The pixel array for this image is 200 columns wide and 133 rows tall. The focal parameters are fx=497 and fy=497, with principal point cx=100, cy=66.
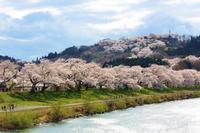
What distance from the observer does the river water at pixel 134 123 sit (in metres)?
55.1

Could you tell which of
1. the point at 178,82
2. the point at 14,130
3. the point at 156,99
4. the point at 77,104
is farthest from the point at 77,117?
the point at 178,82

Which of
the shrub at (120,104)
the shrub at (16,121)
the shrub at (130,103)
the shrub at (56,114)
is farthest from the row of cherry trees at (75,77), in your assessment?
the shrub at (16,121)

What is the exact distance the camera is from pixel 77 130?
→ 55.1m

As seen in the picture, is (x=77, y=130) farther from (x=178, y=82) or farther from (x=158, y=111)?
(x=178, y=82)

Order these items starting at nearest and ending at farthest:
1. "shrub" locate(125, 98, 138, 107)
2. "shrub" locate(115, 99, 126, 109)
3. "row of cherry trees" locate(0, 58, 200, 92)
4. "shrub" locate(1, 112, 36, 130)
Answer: "shrub" locate(1, 112, 36, 130)
"shrub" locate(115, 99, 126, 109)
"shrub" locate(125, 98, 138, 107)
"row of cherry trees" locate(0, 58, 200, 92)

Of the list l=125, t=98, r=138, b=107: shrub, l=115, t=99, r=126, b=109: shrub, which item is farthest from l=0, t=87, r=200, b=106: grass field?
l=115, t=99, r=126, b=109: shrub

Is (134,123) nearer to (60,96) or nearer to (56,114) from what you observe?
(56,114)

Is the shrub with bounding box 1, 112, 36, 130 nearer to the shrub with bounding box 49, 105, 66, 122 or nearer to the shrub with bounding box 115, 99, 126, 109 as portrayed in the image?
the shrub with bounding box 49, 105, 66, 122

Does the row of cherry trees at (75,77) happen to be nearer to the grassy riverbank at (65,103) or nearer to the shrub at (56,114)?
the grassy riverbank at (65,103)

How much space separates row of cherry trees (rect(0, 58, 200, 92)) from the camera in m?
87.7

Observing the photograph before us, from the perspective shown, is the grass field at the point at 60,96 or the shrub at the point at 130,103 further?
the shrub at the point at 130,103

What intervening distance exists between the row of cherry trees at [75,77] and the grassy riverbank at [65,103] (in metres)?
2.45

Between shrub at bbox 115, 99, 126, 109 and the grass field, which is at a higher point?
the grass field

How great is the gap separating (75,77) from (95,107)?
23797 mm
